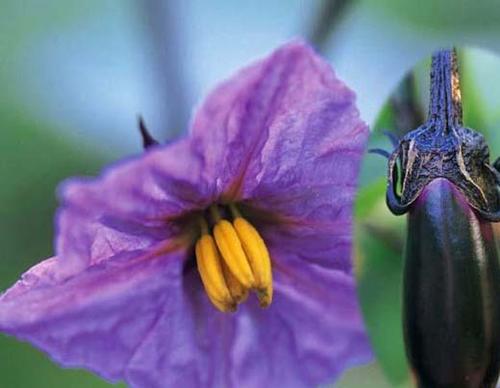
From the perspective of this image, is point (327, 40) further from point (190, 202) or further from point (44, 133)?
point (44, 133)

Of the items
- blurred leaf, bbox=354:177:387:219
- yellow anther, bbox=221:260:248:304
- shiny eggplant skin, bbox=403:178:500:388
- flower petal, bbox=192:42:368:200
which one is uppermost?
flower petal, bbox=192:42:368:200

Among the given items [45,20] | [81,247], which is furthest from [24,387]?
Answer: [81,247]

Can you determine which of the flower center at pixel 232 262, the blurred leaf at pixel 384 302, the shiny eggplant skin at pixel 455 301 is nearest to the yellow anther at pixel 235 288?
the flower center at pixel 232 262

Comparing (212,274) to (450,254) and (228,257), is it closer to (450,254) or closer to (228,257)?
(228,257)

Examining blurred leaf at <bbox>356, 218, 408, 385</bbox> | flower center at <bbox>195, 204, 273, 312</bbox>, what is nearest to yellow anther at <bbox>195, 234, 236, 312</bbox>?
flower center at <bbox>195, 204, 273, 312</bbox>

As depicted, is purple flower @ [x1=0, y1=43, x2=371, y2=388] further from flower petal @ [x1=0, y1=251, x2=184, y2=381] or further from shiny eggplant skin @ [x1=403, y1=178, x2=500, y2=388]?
shiny eggplant skin @ [x1=403, y1=178, x2=500, y2=388]

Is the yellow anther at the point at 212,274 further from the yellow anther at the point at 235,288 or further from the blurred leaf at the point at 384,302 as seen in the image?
the blurred leaf at the point at 384,302

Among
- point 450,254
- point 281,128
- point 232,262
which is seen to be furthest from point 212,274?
point 450,254
